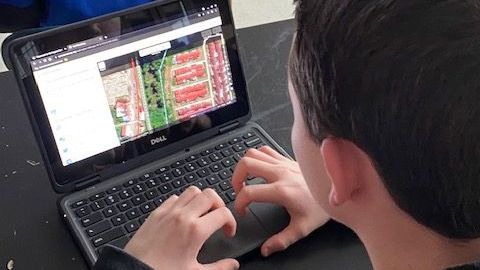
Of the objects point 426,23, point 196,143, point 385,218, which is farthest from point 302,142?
point 196,143

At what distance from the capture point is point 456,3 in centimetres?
55

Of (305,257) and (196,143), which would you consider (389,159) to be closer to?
(305,257)

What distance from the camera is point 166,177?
0.97 meters

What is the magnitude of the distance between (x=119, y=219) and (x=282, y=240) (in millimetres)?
202

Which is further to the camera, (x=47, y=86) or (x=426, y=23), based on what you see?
(x=47, y=86)

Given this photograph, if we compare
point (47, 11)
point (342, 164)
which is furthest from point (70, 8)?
point (342, 164)

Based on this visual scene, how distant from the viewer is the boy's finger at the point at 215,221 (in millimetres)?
855

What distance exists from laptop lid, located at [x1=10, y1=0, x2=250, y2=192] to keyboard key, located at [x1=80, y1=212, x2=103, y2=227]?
53mm

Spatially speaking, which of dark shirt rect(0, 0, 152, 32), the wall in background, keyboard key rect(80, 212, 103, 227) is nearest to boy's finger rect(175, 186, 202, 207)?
keyboard key rect(80, 212, 103, 227)

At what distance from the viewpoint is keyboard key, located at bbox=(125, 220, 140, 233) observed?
0.90 meters

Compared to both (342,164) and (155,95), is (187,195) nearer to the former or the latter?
(155,95)

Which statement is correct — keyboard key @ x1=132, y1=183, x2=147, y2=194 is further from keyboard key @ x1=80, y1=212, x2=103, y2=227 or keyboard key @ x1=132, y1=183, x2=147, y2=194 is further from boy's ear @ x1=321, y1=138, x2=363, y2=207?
boy's ear @ x1=321, y1=138, x2=363, y2=207

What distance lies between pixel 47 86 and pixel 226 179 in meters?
0.25

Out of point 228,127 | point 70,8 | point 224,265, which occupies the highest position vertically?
point 70,8
